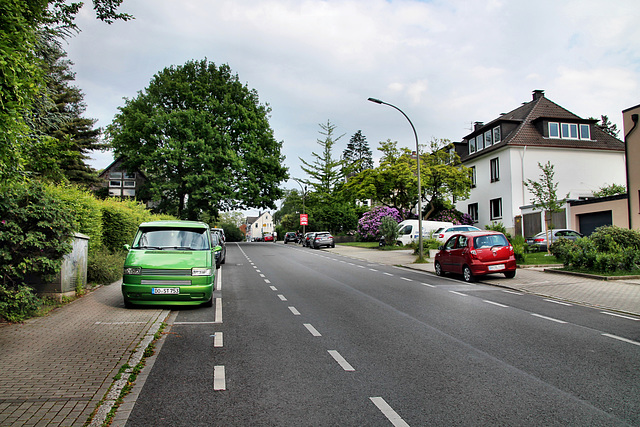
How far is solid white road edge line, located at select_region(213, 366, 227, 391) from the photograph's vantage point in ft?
15.3

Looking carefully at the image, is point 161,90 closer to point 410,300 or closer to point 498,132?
point 498,132

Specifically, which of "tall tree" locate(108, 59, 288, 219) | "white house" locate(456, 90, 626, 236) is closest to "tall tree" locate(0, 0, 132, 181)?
"tall tree" locate(108, 59, 288, 219)

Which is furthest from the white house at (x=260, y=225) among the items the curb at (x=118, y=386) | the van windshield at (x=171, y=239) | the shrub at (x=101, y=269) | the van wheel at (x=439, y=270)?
the curb at (x=118, y=386)

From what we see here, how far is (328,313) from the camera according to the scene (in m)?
9.14

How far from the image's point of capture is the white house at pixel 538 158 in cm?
3725

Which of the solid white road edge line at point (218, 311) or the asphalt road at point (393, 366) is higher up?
the solid white road edge line at point (218, 311)

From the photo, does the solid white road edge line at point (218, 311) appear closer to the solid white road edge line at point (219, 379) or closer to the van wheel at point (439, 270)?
the solid white road edge line at point (219, 379)

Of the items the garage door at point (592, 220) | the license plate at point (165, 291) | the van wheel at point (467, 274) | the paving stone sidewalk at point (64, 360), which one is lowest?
the paving stone sidewalk at point (64, 360)

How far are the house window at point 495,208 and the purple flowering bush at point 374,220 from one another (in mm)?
8825

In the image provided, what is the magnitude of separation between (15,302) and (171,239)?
11.1 feet

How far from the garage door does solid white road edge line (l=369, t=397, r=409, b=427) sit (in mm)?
28990

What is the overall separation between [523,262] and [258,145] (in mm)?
28649

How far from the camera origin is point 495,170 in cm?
3994

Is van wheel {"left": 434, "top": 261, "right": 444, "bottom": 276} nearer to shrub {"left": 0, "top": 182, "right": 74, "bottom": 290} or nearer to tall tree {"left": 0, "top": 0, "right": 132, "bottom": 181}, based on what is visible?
shrub {"left": 0, "top": 182, "right": 74, "bottom": 290}
